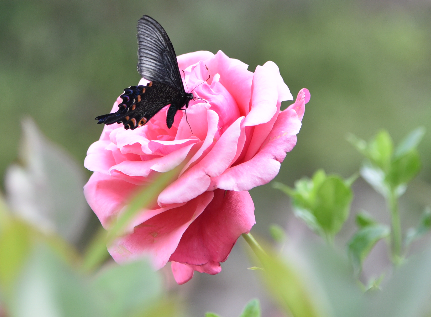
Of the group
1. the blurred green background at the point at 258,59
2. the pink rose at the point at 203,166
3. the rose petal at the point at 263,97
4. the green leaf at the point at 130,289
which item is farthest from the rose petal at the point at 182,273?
the blurred green background at the point at 258,59

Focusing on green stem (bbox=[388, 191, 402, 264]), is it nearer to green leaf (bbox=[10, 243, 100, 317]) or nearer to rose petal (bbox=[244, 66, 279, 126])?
rose petal (bbox=[244, 66, 279, 126])

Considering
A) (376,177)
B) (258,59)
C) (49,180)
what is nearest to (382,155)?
(376,177)

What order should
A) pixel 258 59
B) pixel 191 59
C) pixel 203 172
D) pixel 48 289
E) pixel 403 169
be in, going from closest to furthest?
pixel 48 289, pixel 203 172, pixel 191 59, pixel 403 169, pixel 258 59

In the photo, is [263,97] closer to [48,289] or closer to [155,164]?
[155,164]

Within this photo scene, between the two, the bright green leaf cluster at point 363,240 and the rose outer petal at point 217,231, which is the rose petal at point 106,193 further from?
the bright green leaf cluster at point 363,240

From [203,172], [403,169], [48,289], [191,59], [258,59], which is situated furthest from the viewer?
[258,59]

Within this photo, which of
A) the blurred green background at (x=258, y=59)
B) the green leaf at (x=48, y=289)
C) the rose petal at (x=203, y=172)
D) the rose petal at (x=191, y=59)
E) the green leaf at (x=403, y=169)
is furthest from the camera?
the blurred green background at (x=258, y=59)

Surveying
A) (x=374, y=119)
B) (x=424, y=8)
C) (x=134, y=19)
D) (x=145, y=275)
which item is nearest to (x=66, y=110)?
(x=134, y=19)
